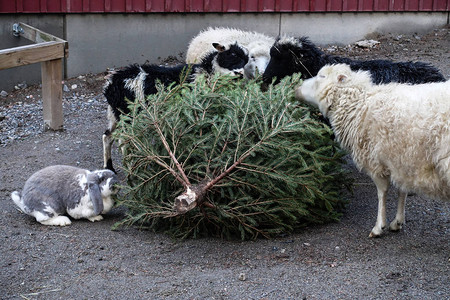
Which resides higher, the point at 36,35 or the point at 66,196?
the point at 36,35

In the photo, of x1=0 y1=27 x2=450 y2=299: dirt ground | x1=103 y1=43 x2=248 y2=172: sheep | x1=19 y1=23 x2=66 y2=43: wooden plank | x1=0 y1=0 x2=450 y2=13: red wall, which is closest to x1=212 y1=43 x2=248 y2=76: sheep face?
x1=103 y1=43 x2=248 y2=172: sheep

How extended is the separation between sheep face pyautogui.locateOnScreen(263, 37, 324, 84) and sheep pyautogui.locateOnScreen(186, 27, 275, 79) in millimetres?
380

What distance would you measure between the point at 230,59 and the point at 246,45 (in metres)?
0.88

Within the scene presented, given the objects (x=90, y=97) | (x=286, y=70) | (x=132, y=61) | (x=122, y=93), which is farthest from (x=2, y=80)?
(x=286, y=70)

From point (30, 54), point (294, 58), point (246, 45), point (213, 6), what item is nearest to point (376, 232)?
point (294, 58)

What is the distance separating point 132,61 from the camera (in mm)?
11062

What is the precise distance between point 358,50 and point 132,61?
424cm

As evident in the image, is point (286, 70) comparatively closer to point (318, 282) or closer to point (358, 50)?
point (318, 282)

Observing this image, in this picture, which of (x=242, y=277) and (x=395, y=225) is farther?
(x=395, y=225)

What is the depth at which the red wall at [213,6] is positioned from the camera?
10109 mm

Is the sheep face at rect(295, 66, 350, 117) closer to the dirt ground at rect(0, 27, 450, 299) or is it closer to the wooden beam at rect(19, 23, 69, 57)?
the dirt ground at rect(0, 27, 450, 299)

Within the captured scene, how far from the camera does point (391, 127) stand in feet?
15.7

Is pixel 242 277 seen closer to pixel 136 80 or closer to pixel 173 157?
pixel 173 157

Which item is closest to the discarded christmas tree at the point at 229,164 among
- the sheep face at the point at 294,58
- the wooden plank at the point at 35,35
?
the sheep face at the point at 294,58
